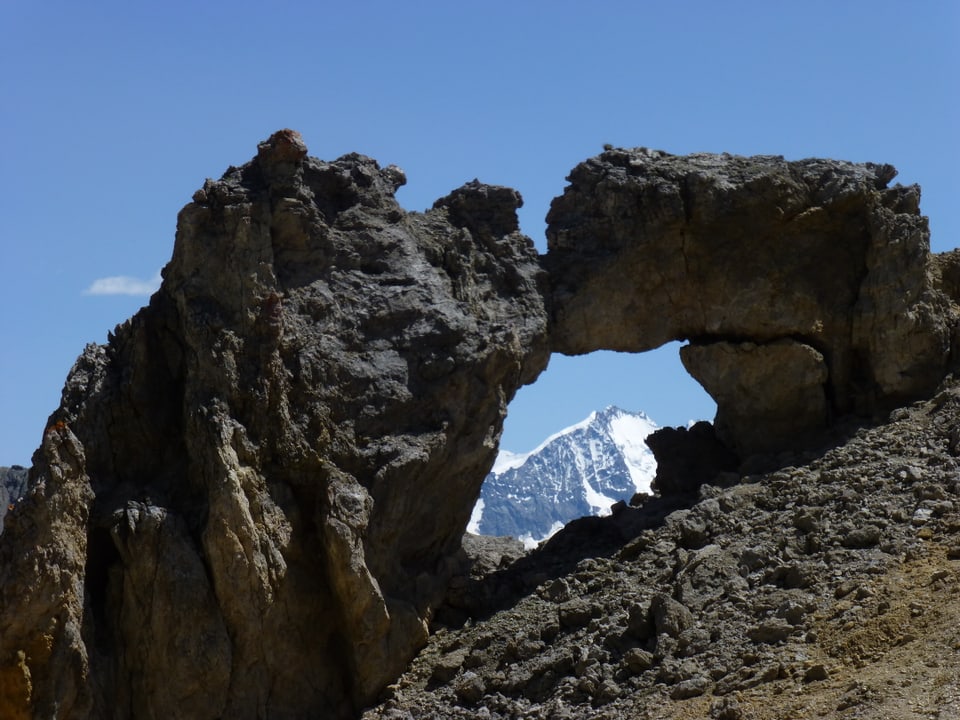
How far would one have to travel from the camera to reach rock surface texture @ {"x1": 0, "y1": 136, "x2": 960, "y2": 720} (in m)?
17.1

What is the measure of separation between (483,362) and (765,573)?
473 centimetres

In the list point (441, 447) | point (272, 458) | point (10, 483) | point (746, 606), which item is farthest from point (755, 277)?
point (10, 483)

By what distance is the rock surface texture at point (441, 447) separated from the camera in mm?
17109

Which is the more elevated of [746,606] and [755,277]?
[755,277]

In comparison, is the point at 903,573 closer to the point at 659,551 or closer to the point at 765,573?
the point at 765,573

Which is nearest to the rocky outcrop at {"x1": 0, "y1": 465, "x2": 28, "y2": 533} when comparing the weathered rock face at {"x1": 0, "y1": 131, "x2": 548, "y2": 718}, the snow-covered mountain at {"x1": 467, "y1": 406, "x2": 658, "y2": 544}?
the weathered rock face at {"x1": 0, "y1": 131, "x2": 548, "y2": 718}

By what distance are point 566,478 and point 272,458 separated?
7811cm

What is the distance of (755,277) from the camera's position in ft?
70.7

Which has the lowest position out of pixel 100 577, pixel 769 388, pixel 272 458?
pixel 100 577

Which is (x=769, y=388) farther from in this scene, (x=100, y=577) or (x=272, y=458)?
(x=100, y=577)

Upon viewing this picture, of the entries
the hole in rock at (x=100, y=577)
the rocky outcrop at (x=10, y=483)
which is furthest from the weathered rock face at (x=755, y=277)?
the rocky outcrop at (x=10, y=483)

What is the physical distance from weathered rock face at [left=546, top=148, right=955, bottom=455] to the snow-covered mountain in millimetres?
60447

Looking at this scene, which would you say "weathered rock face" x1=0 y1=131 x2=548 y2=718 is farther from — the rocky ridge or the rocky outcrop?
the rocky outcrop

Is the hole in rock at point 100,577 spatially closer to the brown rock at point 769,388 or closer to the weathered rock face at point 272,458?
the weathered rock face at point 272,458
